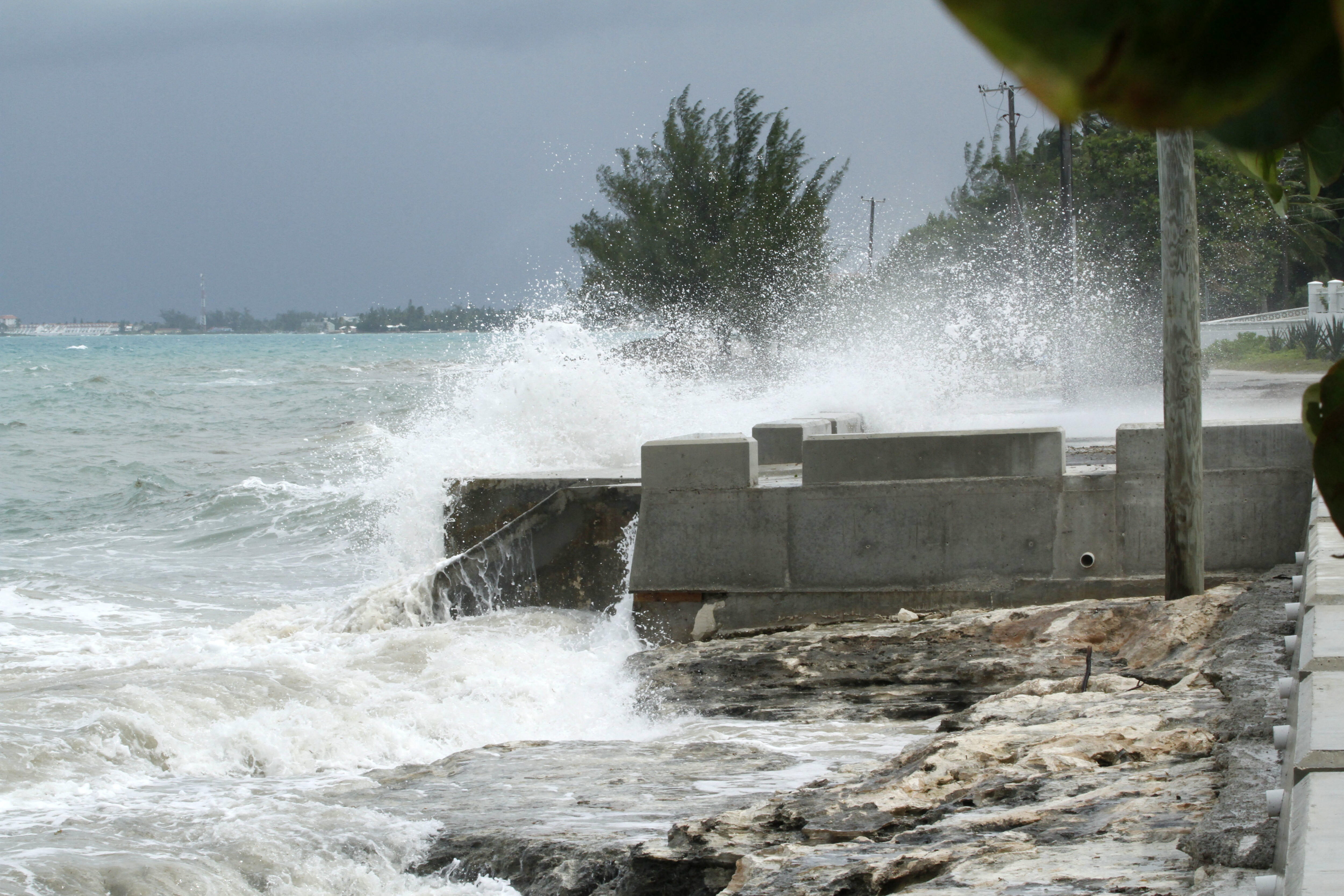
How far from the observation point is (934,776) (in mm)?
4770

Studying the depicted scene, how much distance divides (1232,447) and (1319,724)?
5.50 metres

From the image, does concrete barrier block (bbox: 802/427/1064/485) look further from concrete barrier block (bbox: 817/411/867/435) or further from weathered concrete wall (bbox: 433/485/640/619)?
concrete barrier block (bbox: 817/411/867/435)

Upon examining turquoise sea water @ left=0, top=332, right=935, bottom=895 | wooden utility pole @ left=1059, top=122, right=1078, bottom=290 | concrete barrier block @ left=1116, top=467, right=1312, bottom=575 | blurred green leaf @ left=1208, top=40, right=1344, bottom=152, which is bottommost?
turquoise sea water @ left=0, top=332, right=935, bottom=895

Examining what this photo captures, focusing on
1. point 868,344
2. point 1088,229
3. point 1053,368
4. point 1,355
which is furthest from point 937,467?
point 1,355

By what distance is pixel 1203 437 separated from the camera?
820 cm

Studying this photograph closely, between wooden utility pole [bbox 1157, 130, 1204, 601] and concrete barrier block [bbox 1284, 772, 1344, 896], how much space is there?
14.6 feet

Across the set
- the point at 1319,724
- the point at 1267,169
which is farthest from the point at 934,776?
the point at 1267,169

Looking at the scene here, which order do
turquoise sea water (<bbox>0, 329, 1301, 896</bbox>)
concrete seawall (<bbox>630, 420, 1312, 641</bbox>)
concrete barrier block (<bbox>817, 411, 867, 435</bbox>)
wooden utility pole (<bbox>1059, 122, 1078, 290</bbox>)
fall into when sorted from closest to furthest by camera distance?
1. turquoise sea water (<bbox>0, 329, 1301, 896</bbox>)
2. concrete seawall (<bbox>630, 420, 1312, 641</bbox>)
3. concrete barrier block (<bbox>817, 411, 867, 435</bbox>)
4. wooden utility pole (<bbox>1059, 122, 1078, 290</bbox>)

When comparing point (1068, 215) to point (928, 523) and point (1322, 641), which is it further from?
point (1322, 641)

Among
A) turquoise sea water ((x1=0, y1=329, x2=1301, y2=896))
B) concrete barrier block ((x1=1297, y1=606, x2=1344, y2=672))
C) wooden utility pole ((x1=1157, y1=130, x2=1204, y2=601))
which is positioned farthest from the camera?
wooden utility pole ((x1=1157, y1=130, x2=1204, y2=601))

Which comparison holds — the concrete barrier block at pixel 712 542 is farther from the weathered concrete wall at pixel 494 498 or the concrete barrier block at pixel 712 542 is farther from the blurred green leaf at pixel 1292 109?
the blurred green leaf at pixel 1292 109

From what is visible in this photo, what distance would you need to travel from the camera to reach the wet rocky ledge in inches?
142

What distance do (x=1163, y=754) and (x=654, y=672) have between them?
420 cm

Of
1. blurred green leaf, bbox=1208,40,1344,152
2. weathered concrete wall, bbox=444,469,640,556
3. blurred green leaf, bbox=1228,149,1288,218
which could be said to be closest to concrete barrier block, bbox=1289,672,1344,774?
blurred green leaf, bbox=1228,149,1288,218
